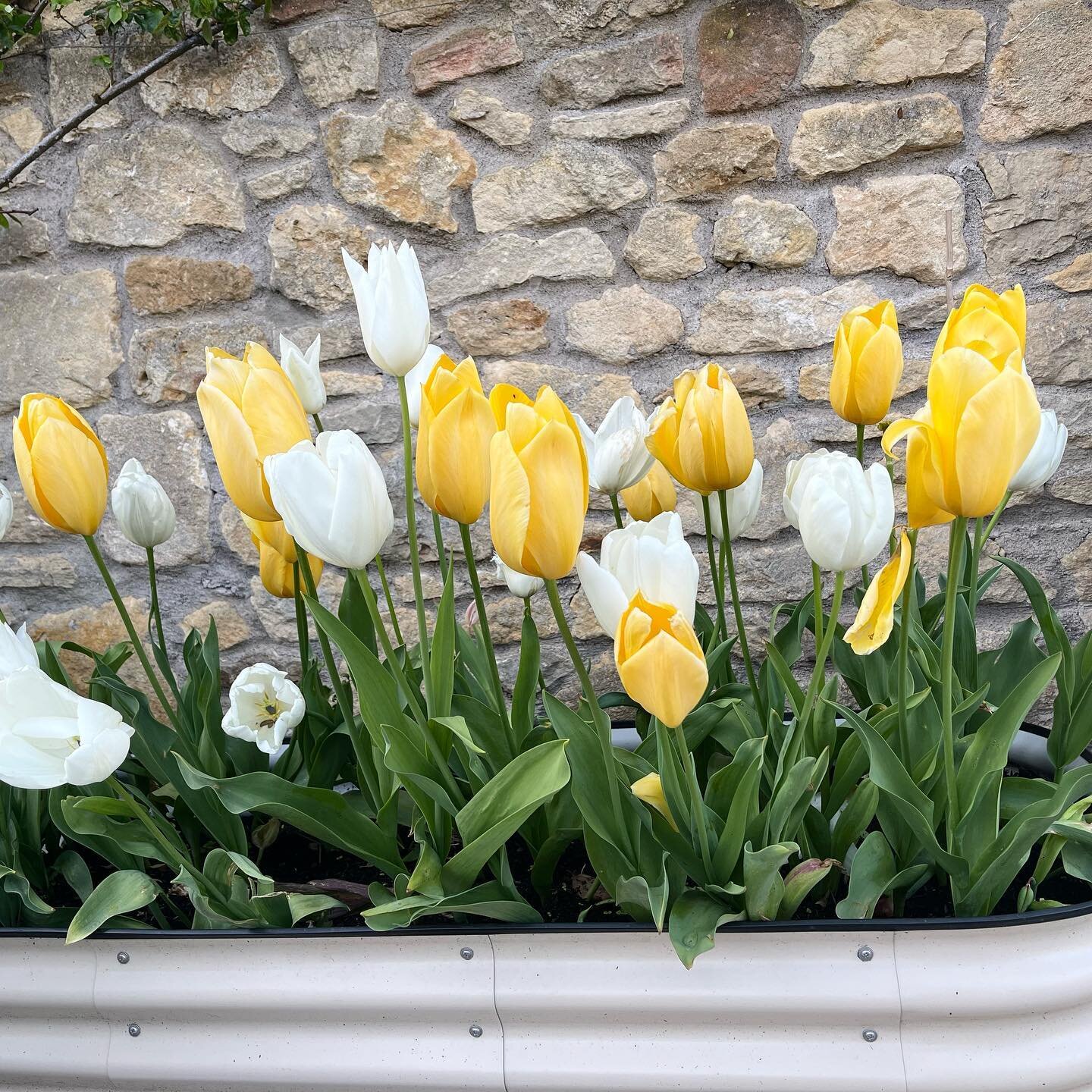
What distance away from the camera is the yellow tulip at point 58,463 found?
2.26 ft

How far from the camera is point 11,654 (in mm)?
677

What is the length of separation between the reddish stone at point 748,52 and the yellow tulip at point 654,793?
1165 mm

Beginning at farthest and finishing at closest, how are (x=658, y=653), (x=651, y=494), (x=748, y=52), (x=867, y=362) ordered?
1. (x=748, y=52)
2. (x=651, y=494)
3. (x=867, y=362)
4. (x=658, y=653)

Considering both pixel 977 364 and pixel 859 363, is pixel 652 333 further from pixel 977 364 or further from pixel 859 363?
pixel 977 364

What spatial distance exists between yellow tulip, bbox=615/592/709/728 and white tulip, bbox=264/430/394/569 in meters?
0.18

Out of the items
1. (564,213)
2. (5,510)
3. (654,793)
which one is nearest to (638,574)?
(654,793)

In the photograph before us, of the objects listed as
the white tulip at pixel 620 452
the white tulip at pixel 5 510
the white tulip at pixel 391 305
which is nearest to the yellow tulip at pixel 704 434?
the white tulip at pixel 620 452

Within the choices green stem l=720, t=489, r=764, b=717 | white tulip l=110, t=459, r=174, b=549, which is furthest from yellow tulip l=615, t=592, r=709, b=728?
white tulip l=110, t=459, r=174, b=549

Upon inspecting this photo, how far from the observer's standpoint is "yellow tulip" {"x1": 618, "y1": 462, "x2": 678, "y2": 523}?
2.85 feet

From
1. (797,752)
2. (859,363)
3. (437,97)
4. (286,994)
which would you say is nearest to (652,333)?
(437,97)

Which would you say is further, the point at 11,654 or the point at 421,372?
the point at 421,372

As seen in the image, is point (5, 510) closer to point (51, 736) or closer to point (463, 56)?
point (51, 736)

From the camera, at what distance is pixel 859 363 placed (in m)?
0.75

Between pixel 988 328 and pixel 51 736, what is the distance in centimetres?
61
